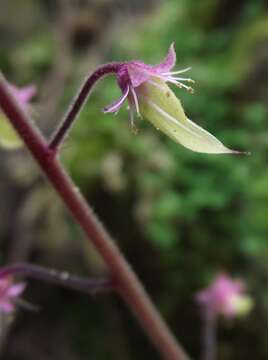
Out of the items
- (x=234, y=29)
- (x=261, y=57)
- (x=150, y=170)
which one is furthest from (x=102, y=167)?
(x=234, y=29)

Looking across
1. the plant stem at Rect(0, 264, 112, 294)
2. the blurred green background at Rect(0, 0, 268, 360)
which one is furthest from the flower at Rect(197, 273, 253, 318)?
the plant stem at Rect(0, 264, 112, 294)

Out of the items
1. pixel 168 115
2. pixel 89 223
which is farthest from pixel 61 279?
pixel 168 115

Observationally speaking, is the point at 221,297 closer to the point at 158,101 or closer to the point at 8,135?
the point at 8,135

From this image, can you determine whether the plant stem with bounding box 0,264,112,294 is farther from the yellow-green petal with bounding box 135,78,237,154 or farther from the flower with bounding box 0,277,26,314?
the yellow-green petal with bounding box 135,78,237,154

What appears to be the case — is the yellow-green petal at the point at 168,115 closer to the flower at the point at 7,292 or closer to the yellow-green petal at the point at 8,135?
the yellow-green petal at the point at 8,135

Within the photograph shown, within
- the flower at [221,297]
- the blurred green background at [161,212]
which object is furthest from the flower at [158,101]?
the blurred green background at [161,212]

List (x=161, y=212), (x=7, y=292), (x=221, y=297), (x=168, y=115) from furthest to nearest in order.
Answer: (x=161, y=212), (x=221, y=297), (x=7, y=292), (x=168, y=115)

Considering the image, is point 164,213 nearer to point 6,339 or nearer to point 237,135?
point 237,135
